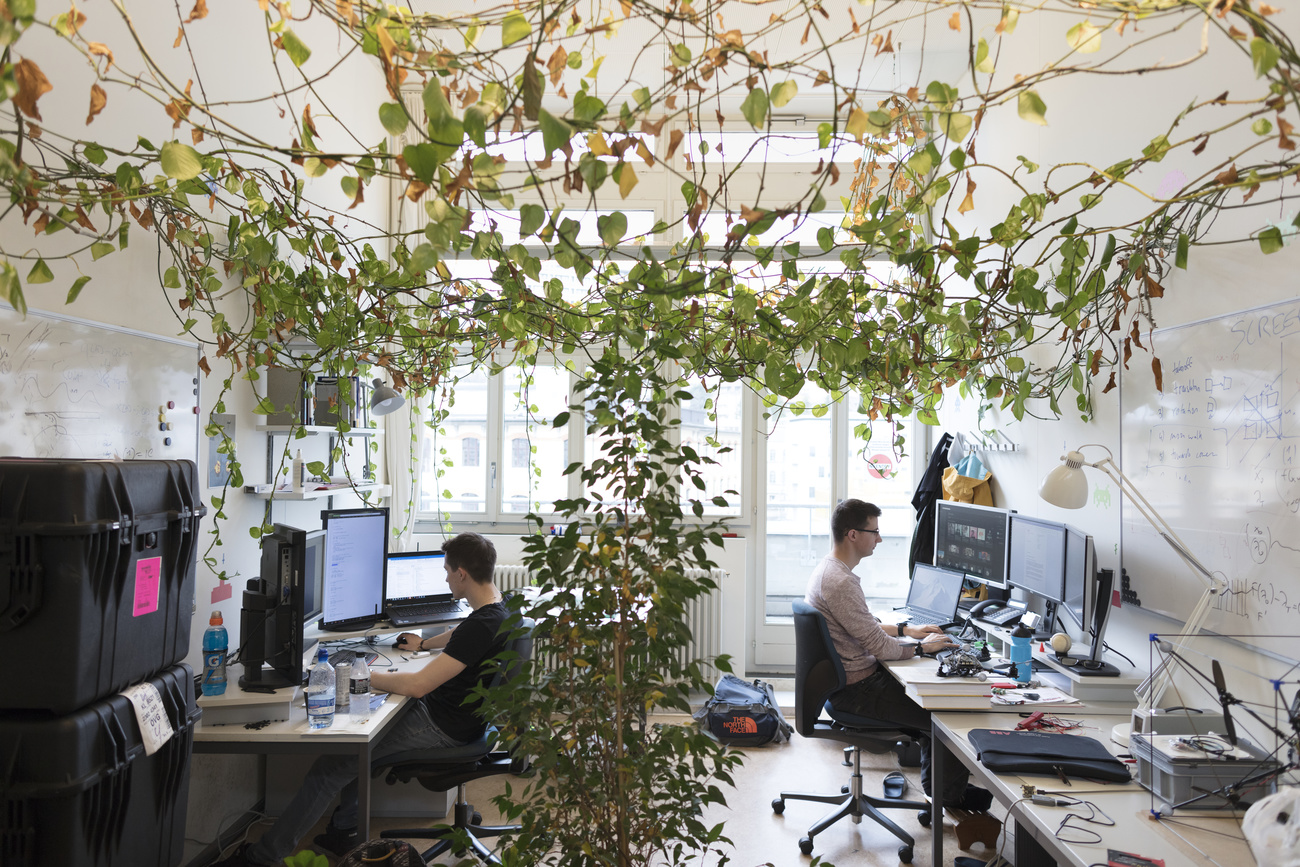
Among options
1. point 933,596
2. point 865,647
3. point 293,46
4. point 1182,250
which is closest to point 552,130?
point 293,46

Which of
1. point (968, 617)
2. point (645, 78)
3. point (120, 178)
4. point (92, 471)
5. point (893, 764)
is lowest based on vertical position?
point (893, 764)

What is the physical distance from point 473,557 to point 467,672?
1.46 feet

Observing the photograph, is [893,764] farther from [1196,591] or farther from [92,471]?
[92,471]

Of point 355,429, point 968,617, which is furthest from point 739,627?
point 355,429

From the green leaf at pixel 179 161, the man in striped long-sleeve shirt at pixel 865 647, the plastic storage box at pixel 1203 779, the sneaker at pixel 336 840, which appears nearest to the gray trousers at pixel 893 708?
the man in striped long-sleeve shirt at pixel 865 647

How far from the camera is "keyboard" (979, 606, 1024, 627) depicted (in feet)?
12.2

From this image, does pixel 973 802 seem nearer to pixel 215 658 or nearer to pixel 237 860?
pixel 237 860

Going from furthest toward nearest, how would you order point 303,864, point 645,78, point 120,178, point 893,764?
point 645,78 → point 893,764 → point 120,178 → point 303,864

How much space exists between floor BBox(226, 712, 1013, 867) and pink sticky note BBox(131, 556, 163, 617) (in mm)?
1909

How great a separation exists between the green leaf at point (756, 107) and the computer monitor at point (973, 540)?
2970 mm

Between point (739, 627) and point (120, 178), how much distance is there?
4.18m

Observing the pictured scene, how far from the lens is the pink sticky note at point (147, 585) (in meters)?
1.81

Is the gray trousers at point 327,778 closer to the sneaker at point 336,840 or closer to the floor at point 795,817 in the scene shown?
the sneaker at point 336,840

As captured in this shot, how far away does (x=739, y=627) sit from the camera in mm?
5250
